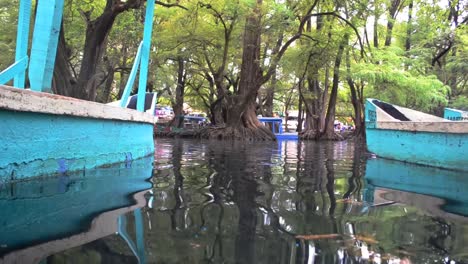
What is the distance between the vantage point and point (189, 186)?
11.7ft

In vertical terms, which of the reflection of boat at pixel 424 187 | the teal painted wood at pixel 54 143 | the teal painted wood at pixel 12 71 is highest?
the teal painted wood at pixel 12 71

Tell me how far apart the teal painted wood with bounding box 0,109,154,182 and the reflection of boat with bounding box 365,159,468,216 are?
106 inches

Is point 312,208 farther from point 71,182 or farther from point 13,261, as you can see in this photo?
point 71,182

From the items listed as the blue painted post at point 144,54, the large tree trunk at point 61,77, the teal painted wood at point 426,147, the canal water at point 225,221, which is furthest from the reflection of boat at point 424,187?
the large tree trunk at point 61,77

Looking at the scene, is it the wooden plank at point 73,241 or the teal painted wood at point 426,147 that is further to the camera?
the teal painted wood at point 426,147

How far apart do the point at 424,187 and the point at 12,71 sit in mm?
4086

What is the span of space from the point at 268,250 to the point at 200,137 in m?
17.8

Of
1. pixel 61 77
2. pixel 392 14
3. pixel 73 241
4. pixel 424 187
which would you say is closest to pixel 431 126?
pixel 424 187

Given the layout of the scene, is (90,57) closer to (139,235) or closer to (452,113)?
(139,235)

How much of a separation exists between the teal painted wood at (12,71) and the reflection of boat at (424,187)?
3.24 metres

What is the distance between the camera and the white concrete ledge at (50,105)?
8.91 ft

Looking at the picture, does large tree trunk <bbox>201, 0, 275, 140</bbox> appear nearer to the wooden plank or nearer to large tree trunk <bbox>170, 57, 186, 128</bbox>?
large tree trunk <bbox>170, 57, 186, 128</bbox>

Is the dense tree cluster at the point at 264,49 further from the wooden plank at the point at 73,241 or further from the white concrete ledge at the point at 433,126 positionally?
the wooden plank at the point at 73,241

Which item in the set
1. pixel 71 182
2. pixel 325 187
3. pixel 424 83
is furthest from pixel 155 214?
pixel 424 83
